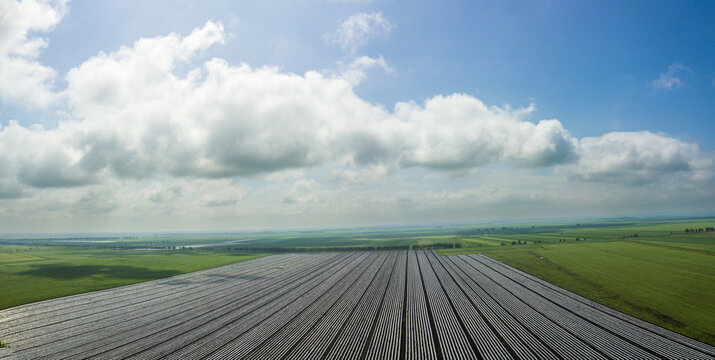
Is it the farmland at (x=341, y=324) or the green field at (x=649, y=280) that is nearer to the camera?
the farmland at (x=341, y=324)

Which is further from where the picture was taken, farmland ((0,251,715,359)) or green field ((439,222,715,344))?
green field ((439,222,715,344))

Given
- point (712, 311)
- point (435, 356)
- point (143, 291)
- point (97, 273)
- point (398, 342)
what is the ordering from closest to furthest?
point (435, 356)
point (398, 342)
point (712, 311)
point (143, 291)
point (97, 273)

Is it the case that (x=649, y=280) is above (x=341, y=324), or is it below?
below

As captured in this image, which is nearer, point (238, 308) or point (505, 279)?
point (238, 308)

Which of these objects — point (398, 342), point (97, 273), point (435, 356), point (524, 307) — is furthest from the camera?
point (97, 273)

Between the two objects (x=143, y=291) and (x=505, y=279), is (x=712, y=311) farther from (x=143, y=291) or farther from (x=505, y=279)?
(x=143, y=291)

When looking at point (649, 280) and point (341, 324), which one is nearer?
point (341, 324)

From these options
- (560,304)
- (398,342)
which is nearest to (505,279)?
(560,304)
